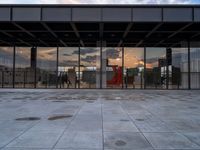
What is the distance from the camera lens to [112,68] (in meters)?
30.2

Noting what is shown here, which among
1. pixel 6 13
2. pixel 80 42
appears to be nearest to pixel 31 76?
pixel 80 42

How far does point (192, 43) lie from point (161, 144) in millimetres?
25347

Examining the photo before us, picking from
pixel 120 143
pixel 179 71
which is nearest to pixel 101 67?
pixel 179 71

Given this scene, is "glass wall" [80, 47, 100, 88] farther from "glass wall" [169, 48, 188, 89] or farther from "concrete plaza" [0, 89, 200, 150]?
"concrete plaza" [0, 89, 200, 150]

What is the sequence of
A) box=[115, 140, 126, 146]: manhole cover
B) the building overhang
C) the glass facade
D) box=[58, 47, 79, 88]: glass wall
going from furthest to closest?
box=[58, 47, 79, 88]: glass wall
the glass facade
the building overhang
box=[115, 140, 126, 146]: manhole cover

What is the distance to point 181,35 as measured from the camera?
90.6ft

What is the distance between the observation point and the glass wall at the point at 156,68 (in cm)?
2989

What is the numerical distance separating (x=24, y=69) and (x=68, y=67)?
15.2 ft

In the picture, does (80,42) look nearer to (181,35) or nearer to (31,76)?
(31,76)

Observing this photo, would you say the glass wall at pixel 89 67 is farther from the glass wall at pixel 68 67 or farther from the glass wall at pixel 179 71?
the glass wall at pixel 179 71

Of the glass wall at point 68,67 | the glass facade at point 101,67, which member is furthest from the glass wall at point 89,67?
the glass wall at point 68,67

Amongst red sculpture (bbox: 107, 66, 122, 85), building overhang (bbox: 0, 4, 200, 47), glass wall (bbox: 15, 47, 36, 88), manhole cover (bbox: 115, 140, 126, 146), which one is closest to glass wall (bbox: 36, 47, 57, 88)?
glass wall (bbox: 15, 47, 36, 88)

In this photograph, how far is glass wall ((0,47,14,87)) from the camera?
1187 inches

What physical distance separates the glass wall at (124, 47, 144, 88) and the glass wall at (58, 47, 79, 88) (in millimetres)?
5202
